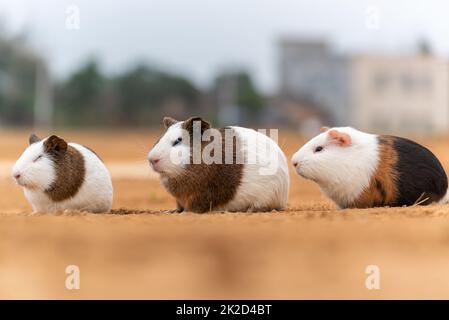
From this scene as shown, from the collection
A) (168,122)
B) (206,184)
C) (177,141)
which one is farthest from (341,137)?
(168,122)

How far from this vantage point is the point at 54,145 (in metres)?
5.68

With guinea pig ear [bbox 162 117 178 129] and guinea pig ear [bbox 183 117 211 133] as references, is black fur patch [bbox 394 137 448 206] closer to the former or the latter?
guinea pig ear [bbox 183 117 211 133]

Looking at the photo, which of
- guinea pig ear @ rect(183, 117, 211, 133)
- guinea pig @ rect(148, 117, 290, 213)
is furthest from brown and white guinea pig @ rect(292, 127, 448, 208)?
guinea pig ear @ rect(183, 117, 211, 133)

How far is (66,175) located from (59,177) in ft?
0.21

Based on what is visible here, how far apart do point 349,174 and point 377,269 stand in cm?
154

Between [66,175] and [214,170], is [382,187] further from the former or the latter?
[66,175]

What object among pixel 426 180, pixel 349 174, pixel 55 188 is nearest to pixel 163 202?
pixel 55 188

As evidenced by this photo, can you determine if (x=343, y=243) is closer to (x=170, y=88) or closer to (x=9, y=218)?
(x=9, y=218)

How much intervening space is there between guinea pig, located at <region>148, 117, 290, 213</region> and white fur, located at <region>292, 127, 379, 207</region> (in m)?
0.29

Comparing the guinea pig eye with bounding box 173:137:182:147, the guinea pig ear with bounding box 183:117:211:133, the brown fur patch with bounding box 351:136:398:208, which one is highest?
the guinea pig ear with bounding box 183:117:211:133

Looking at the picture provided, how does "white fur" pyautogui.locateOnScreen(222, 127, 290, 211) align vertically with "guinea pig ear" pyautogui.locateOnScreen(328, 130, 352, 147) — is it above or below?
below

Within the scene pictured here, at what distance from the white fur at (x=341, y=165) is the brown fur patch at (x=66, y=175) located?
201cm

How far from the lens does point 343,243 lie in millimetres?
4332

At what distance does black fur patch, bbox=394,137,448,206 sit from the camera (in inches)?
221
